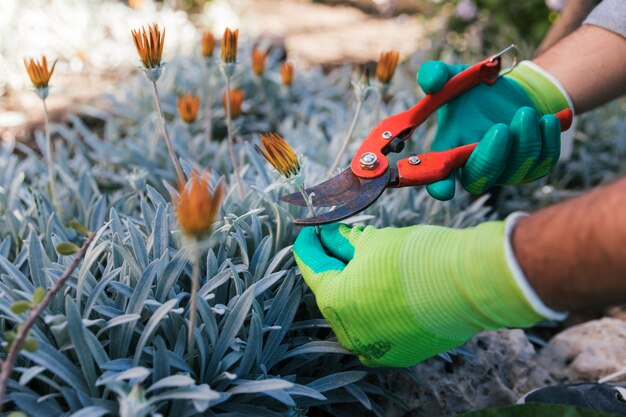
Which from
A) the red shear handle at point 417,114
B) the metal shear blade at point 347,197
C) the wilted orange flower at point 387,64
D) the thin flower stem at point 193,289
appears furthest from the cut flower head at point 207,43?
the thin flower stem at point 193,289

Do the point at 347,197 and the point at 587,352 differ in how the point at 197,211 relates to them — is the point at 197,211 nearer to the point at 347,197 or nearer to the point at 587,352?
the point at 347,197

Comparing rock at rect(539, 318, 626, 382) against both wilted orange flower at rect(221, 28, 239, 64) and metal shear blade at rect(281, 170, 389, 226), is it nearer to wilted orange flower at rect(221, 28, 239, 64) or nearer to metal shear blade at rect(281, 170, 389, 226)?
metal shear blade at rect(281, 170, 389, 226)

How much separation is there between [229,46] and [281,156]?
0.42 m

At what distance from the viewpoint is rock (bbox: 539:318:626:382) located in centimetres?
157

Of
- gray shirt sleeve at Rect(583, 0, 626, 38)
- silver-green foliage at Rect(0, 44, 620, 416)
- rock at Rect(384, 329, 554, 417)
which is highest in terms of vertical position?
gray shirt sleeve at Rect(583, 0, 626, 38)

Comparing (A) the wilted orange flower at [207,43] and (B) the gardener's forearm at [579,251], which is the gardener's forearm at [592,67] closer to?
(B) the gardener's forearm at [579,251]

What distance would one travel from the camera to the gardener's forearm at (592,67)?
1.60 m

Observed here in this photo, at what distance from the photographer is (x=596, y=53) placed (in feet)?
5.30

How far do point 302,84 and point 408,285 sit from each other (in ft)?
6.72

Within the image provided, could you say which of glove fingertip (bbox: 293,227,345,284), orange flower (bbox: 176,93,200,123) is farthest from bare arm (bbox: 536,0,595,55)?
A: glove fingertip (bbox: 293,227,345,284)

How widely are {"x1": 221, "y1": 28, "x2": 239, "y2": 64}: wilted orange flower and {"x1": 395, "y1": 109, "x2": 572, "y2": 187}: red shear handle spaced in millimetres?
486

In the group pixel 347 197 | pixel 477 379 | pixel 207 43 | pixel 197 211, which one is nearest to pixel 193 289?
pixel 197 211

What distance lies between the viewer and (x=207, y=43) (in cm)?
182

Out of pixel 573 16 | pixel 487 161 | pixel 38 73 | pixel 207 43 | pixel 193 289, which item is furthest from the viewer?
pixel 573 16
